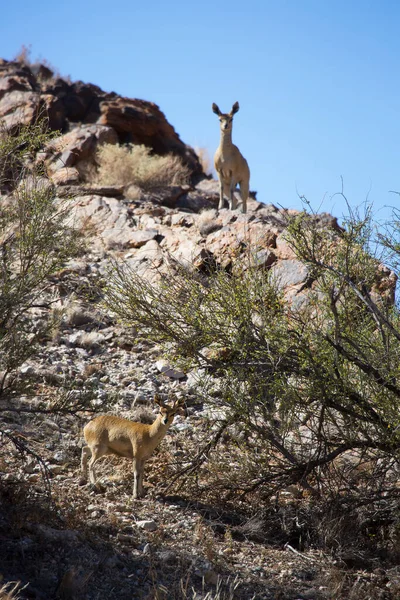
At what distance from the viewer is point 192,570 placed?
636 cm

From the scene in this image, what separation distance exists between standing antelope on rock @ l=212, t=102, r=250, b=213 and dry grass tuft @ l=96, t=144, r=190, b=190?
4.04 meters

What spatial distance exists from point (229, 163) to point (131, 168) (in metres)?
5.01

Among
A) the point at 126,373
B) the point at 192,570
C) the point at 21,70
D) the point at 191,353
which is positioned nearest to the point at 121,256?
the point at 126,373

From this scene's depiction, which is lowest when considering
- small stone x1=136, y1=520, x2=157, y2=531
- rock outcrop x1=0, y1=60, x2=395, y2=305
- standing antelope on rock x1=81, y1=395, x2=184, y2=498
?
small stone x1=136, y1=520, x2=157, y2=531

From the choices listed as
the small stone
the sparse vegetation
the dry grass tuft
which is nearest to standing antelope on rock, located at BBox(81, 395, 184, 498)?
the sparse vegetation

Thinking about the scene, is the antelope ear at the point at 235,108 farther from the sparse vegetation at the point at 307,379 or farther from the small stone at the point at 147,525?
the small stone at the point at 147,525

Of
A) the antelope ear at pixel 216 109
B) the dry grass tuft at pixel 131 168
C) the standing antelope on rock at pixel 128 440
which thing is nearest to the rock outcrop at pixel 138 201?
the dry grass tuft at pixel 131 168

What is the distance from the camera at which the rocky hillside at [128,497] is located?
6.14 m

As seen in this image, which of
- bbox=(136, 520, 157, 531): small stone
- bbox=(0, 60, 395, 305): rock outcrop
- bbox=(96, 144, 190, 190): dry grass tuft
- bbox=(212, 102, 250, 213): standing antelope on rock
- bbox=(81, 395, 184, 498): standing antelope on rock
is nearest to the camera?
bbox=(136, 520, 157, 531): small stone

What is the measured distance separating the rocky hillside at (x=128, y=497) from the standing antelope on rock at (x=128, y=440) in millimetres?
290

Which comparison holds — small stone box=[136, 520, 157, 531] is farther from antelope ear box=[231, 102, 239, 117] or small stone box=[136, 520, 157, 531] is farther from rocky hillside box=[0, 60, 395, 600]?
antelope ear box=[231, 102, 239, 117]

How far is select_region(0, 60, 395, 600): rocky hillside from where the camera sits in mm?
6141

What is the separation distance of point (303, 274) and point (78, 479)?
5.07 metres

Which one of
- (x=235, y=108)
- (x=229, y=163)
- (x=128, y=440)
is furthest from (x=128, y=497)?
(x=235, y=108)
